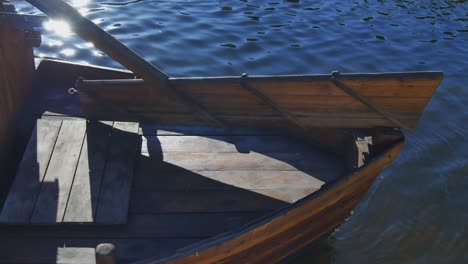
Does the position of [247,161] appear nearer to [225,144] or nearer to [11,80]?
[225,144]

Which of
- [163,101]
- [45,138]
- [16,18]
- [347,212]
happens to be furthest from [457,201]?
[16,18]

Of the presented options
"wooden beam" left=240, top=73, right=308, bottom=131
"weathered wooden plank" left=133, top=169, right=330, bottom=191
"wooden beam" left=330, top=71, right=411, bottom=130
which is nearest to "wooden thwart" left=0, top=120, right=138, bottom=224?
"weathered wooden plank" left=133, top=169, right=330, bottom=191

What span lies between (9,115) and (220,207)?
2.67 meters

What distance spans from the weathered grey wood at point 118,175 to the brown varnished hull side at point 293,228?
33.6 inches

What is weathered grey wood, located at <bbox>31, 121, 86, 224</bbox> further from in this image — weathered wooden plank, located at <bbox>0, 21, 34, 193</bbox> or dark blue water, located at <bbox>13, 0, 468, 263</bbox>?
dark blue water, located at <bbox>13, 0, 468, 263</bbox>

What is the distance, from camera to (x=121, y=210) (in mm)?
5172

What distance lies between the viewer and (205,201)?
555 cm

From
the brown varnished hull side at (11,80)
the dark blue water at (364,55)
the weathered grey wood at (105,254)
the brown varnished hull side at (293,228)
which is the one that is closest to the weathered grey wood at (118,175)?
the brown varnished hull side at (293,228)

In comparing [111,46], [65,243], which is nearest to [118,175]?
[65,243]

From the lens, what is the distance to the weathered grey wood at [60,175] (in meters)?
5.02

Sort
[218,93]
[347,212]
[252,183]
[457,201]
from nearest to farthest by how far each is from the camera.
A: [218,93] → [252,183] → [347,212] → [457,201]

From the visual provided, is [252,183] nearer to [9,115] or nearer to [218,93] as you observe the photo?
[218,93]

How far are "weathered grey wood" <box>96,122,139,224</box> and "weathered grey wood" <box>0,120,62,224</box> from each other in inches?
25.9

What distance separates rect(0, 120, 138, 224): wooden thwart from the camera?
5031 millimetres
